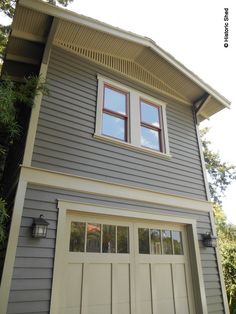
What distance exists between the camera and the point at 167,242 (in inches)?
188

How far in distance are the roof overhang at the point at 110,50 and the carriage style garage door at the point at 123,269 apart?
10.5 ft

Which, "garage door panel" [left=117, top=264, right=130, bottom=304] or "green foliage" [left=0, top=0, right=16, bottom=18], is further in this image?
"green foliage" [left=0, top=0, right=16, bottom=18]

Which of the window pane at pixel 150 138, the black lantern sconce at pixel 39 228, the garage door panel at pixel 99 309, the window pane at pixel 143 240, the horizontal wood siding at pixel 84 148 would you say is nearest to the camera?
the black lantern sconce at pixel 39 228

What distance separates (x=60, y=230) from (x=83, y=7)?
6401 millimetres

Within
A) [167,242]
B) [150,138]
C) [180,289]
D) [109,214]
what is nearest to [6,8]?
[150,138]

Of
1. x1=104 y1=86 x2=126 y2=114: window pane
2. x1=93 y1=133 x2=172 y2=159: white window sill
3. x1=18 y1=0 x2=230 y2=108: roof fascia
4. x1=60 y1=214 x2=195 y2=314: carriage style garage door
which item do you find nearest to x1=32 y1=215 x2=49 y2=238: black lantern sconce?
x1=60 y1=214 x2=195 y2=314: carriage style garage door

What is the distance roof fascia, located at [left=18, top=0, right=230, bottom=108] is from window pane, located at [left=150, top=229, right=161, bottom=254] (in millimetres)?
3724

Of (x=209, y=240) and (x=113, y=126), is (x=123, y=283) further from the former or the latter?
(x=113, y=126)

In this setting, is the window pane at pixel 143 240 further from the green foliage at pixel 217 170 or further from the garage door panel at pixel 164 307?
the green foliage at pixel 217 170

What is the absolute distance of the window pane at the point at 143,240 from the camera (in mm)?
4363

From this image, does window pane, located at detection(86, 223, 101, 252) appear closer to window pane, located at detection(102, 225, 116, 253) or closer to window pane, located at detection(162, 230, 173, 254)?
window pane, located at detection(102, 225, 116, 253)

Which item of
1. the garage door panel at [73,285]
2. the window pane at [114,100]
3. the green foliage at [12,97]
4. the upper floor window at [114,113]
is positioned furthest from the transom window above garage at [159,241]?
the green foliage at [12,97]

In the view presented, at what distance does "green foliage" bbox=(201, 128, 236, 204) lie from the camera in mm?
15344

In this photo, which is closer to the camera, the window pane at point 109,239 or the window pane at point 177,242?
the window pane at point 109,239
